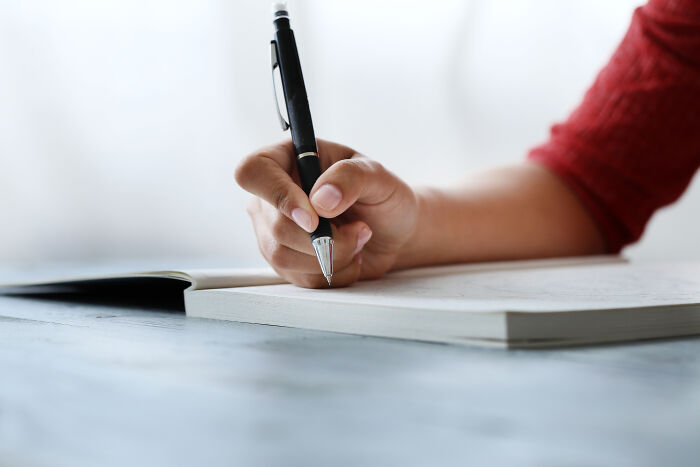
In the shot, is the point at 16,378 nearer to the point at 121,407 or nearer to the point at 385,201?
the point at 121,407

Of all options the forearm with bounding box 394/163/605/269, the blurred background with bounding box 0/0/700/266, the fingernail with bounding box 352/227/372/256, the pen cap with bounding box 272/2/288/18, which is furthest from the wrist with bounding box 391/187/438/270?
the blurred background with bounding box 0/0/700/266

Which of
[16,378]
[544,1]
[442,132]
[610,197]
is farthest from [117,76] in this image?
[16,378]

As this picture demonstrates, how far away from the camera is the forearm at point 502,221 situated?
2.30 feet

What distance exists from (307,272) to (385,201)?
0.10 metres

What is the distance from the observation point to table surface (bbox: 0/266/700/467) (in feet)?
0.72

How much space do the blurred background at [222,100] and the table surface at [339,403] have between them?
1.04 m

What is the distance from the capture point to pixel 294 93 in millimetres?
507

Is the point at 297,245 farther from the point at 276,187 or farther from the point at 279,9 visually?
the point at 279,9

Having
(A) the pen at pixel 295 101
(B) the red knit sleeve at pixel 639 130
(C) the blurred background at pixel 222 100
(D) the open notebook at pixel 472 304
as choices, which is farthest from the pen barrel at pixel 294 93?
(C) the blurred background at pixel 222 100

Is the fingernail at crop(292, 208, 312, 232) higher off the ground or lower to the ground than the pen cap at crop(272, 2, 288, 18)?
lower

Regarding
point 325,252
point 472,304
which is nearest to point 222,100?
point 325,252

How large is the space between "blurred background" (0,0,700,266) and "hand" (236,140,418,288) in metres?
0.82

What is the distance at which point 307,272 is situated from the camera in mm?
505

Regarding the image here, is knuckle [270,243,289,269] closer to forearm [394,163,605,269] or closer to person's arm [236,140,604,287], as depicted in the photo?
person's arm [236,140,604,287]
